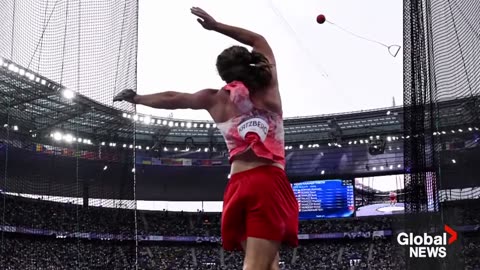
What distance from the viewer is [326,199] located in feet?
103

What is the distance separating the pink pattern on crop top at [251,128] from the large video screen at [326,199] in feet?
93.3

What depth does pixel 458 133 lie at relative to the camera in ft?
28.7

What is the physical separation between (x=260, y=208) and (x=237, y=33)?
0.81 m

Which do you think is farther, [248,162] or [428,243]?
[428,243]

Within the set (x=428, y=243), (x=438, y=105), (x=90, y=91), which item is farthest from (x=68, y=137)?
(x=438, y=105)

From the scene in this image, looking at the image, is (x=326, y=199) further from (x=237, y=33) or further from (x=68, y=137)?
(x=237, y=33)

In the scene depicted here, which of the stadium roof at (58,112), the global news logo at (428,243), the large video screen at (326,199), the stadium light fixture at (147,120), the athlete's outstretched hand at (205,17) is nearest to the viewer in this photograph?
the athlete's outstretched hand at (205,17)

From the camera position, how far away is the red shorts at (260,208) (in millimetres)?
2402

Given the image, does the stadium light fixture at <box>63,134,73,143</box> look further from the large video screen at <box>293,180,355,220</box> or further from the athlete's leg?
the large video screen at <box>293,180,355,220</box>

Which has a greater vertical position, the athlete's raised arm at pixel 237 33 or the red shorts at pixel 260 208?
the athlete's raised arm at pixel 237 33

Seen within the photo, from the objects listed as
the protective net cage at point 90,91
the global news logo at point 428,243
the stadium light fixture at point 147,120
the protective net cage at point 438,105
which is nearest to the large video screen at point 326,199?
the stadium light fixture at point 147,120

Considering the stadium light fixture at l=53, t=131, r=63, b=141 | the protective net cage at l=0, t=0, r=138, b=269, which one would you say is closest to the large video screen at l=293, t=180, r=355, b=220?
the stadium light fixture at l=53, t=131, r=63, b=141

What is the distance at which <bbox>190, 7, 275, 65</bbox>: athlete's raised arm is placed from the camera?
8.54 ft

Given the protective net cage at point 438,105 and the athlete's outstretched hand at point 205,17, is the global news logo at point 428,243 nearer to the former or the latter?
the protective net cage at point 438,105
